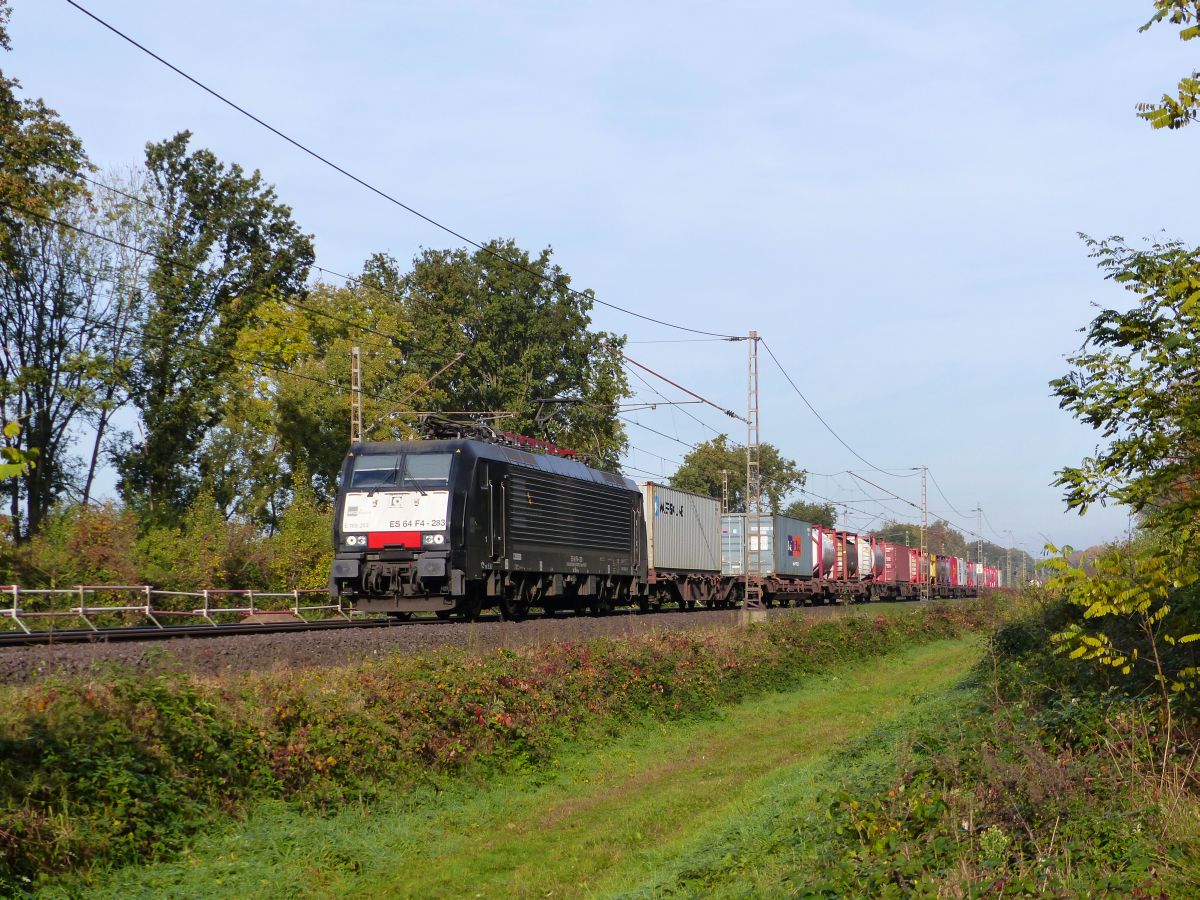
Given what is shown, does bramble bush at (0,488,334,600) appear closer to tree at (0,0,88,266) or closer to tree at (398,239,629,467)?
tree at (0,0,88,266)

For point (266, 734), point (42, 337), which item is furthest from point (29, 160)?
point (266, 734)

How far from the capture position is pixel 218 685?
1268cm

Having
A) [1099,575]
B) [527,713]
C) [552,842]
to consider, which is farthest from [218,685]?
[1099,575]

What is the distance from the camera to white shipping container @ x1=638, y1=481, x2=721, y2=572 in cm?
3470

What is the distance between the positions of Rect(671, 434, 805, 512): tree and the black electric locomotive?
2527 inches

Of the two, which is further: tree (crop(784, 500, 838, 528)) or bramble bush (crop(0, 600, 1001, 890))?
tree (crop(784, 500, 838, 528))

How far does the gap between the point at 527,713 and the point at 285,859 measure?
623 centimetres

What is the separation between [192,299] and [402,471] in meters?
26.2

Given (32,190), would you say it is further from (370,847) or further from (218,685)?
(370,847)

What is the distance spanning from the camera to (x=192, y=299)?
45188 mm

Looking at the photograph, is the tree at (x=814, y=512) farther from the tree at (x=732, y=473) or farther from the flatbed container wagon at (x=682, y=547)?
the flatbed container wagon at (x=682, y=547)

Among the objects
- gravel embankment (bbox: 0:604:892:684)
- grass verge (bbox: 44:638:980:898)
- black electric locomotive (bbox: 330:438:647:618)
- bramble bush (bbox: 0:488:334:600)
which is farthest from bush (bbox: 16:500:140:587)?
grass verge (bbox: 44:638:980:898)

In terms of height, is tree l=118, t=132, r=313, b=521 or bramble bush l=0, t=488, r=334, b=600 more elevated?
tree l=118, t=132, r=313, b=521

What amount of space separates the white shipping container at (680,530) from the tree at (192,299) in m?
16.1
